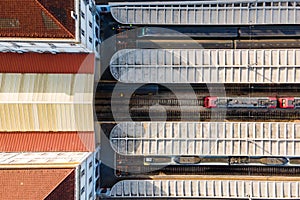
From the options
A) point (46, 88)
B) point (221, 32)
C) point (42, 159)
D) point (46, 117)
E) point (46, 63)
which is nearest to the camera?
point (42, 159)

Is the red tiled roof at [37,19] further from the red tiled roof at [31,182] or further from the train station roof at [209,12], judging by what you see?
the red tiled roof at [31,182]

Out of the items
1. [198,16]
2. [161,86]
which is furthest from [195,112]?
[198,16]

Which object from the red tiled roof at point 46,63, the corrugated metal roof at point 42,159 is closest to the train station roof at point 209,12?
the red tiled roof at point 46,63

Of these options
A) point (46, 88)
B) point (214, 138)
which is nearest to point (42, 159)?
point (46, 88)

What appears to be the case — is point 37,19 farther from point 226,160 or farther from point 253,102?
point 226,160

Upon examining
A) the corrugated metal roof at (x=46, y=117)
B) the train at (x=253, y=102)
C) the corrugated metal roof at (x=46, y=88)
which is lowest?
the corrugated metal roof at (x=46, y=117)

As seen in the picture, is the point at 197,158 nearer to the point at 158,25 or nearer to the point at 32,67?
the point at 158,25
